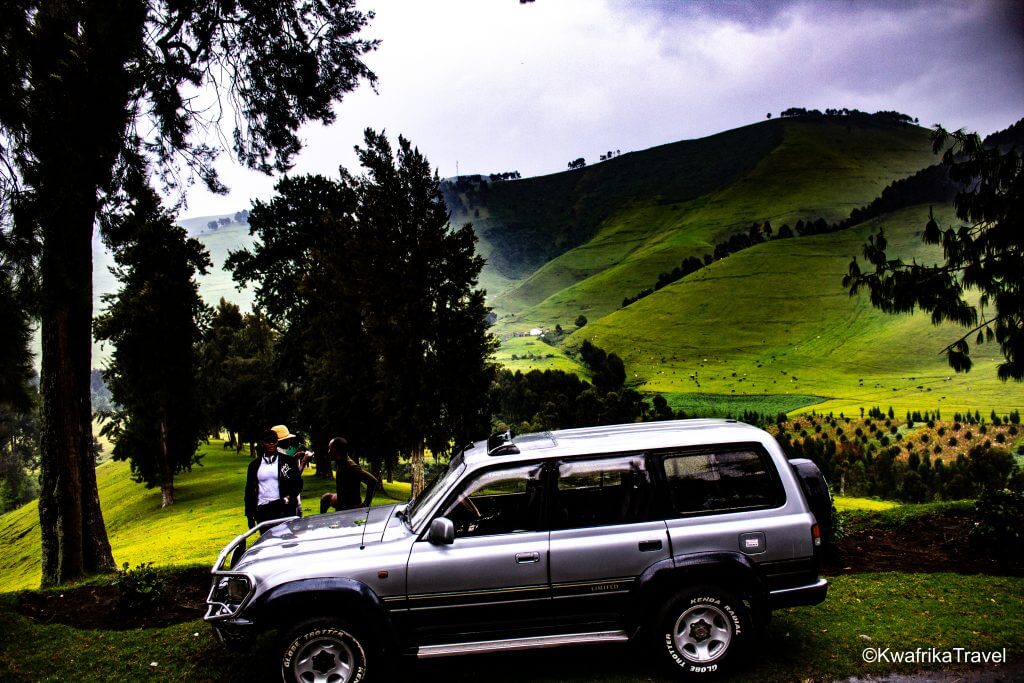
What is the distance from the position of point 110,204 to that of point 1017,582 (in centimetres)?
1498

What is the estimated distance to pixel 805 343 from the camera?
6394 centimetres

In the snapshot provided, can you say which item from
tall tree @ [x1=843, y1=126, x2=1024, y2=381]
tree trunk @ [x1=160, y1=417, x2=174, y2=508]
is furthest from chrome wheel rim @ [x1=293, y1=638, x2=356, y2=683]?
tree trunk @ [x1=160, y1=417, x2=174, y2=508]

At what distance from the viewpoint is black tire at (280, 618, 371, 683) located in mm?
5234

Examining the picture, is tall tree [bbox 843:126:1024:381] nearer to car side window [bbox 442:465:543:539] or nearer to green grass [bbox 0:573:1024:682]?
green grass [bbox 0:573:1024:682]

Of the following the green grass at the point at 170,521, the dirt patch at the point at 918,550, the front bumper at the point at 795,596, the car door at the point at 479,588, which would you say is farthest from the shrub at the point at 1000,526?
the green grass at the point at 170,521

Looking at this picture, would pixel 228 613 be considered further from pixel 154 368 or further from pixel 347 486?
pixel 154 368

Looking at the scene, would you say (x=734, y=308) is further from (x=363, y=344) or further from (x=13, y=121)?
(x=13, y=121)

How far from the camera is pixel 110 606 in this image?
827cm

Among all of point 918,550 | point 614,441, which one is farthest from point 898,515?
point 614,441

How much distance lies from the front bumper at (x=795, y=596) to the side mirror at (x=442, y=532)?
289 centimetres

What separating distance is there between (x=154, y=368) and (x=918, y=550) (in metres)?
36.9

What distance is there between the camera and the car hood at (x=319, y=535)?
18.4ft

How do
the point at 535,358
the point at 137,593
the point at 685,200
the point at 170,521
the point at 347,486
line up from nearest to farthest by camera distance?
the point at 137,593
the point at 347,486
the point at 170,521
the point at 535,358
the point at 685,200

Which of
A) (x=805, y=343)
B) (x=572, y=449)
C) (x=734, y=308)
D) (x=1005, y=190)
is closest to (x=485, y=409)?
(x=1005, y=190)
